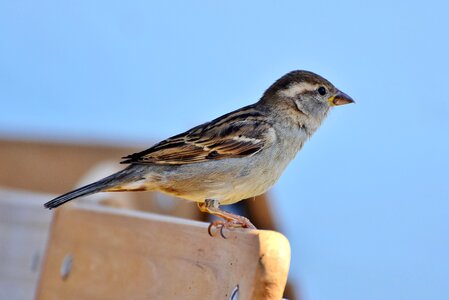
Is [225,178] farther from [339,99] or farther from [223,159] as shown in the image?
[339,99]

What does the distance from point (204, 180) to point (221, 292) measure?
3.73 feet

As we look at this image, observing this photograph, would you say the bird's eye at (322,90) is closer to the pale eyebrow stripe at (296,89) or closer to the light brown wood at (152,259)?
the pale eyebrow stripe at (296,89)

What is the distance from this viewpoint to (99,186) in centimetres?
253

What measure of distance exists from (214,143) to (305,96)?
1.16 ft

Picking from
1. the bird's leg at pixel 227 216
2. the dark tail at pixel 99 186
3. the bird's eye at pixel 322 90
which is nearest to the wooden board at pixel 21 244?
the dark tail at pixel 99 186

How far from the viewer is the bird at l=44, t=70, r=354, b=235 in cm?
268

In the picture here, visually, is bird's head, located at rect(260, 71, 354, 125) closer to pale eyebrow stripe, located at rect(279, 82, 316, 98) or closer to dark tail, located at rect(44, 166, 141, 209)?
pale eyebrow stripe, located at rect(279, 82, 316, 98)

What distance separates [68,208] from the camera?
2.26m

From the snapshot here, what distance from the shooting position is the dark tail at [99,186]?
228 centimetres

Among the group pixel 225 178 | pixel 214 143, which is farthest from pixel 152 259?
pixel 214 143

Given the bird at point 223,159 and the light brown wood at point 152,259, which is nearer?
the light brown wood at point 152,259

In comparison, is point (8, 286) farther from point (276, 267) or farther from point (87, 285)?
point (276, 267)

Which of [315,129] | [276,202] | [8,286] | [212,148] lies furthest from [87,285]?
[276,202]

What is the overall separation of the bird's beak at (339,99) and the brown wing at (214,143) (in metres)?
0.26
